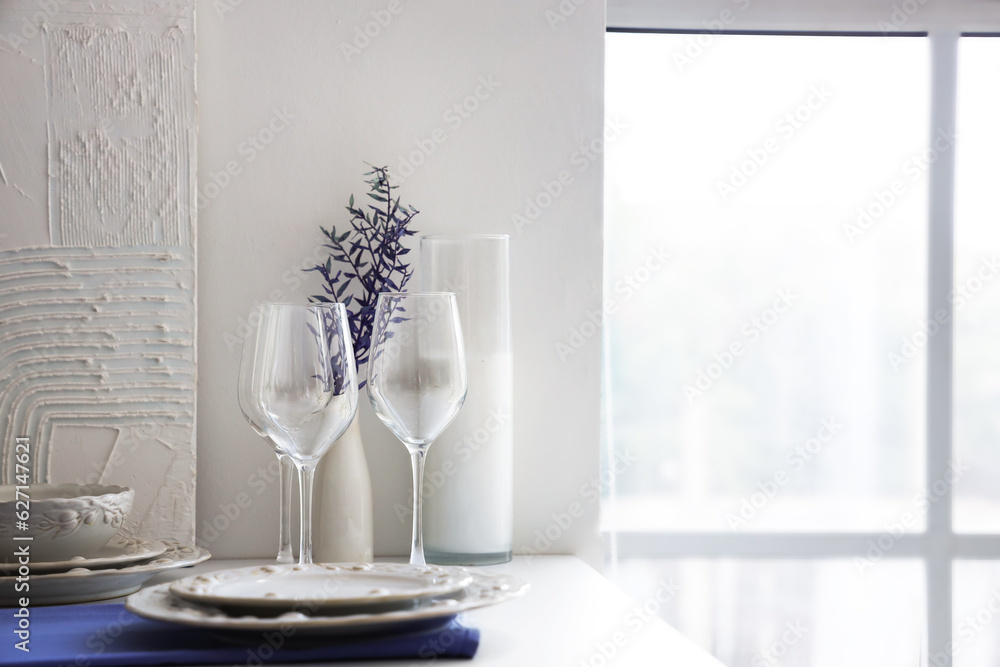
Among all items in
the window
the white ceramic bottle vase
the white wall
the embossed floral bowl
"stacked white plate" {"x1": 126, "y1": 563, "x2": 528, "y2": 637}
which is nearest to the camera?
"stacked white plate" {"x1": 126, "y1": 563, "x2": 528, "y2": 637}

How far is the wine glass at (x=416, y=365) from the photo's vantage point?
77 centimetres

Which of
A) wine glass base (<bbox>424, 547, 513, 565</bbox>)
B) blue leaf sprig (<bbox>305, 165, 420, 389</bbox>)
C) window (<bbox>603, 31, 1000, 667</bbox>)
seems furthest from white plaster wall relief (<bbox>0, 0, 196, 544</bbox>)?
window (<bbox>603, 31, 1000, 667</bbox>)

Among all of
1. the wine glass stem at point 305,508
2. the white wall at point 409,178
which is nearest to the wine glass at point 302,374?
the wine glass stem at point 305,508

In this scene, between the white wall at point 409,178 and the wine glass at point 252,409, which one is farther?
the white wall at point 409,178

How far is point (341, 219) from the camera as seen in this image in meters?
0.99

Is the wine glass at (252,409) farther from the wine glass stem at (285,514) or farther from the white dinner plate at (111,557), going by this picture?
the white dinner plate at (111,557)

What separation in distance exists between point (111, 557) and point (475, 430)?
0.37 metres

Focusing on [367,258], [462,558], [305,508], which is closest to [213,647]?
[305,508]

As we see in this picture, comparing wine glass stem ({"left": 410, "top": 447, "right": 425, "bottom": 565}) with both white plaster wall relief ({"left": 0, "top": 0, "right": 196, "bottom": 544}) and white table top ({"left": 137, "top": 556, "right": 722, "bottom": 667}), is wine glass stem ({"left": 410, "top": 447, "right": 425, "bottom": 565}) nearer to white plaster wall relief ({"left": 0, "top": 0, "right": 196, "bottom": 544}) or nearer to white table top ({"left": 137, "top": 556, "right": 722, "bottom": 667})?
white table top ({"left": 137, "top": 556, "right": 722, "bottom": 667})

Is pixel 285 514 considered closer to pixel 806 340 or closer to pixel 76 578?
pixel 76 578

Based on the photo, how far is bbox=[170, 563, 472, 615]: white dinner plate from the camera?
569mm

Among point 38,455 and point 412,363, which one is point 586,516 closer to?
point 412,363

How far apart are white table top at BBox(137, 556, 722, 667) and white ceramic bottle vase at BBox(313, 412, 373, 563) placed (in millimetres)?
147

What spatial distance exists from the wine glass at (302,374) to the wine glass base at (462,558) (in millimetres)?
194
